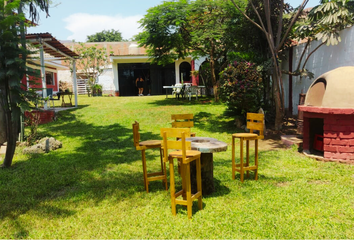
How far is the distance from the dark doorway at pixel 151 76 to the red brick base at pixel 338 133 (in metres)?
18.4

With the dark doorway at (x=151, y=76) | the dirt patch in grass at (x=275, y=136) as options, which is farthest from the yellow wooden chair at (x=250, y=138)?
the dark doorway at (x=151, y=76)

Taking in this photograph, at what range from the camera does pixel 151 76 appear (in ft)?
76.4

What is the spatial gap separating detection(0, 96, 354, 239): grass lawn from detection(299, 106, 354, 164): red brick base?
0.80 ft

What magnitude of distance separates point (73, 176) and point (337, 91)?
533cm

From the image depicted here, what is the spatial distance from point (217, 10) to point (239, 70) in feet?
18.4

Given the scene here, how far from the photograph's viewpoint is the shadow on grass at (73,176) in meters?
3.97

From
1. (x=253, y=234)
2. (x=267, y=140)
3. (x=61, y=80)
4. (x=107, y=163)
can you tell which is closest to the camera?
(x=253, y=234)

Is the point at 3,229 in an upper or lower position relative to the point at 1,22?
lower

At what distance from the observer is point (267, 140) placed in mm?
7820

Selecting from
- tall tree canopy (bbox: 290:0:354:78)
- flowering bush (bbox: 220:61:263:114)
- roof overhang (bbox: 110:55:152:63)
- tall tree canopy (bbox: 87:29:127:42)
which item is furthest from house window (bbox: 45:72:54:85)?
tall tree canopy (bbox: 87:29:127:42)

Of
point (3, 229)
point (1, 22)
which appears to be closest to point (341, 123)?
point (3, 229)

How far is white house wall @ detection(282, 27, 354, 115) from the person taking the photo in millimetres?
6910

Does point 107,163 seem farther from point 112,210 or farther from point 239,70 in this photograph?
point 239,70

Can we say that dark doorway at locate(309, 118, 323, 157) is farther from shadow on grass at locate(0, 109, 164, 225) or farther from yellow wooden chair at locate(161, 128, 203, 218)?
yellow wooden chair at locate(161, 128, 203, 218)
